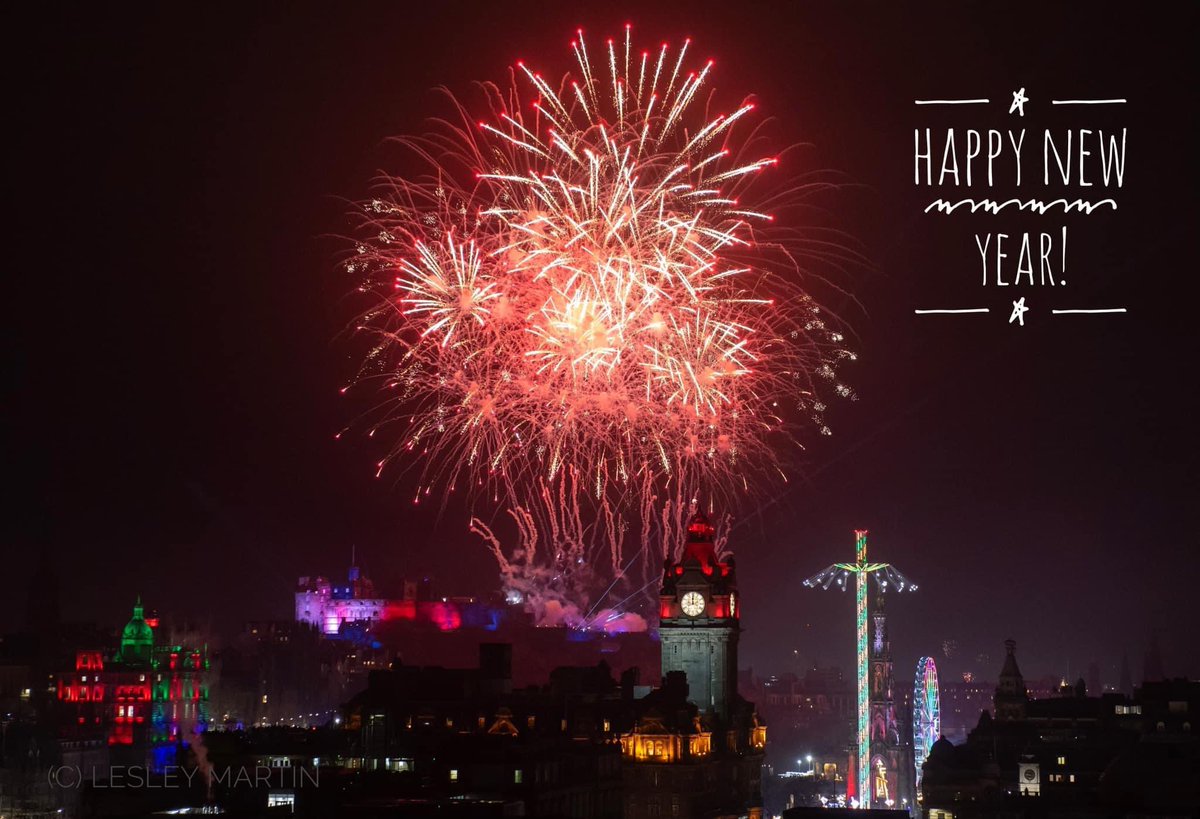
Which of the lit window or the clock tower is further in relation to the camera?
the clock tower

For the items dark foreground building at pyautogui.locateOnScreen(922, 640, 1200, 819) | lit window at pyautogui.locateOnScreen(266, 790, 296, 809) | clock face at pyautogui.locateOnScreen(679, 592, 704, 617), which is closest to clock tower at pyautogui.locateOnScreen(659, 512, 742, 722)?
clock face at pyautogui.locateOnScreen(679, 592, 704, 617)

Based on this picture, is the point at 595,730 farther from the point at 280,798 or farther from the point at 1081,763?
the point at 1081,763

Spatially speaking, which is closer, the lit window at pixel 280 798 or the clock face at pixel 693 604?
the lit window at pixel 280 798

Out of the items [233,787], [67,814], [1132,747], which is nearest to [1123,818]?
[1132,747]

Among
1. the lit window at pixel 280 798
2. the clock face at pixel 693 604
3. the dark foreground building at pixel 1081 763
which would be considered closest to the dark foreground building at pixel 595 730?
the clock face at pixel 693 604

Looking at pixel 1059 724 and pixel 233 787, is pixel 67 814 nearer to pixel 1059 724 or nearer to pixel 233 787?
pixel 233 787

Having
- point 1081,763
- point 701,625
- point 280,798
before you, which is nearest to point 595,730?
point 701,625

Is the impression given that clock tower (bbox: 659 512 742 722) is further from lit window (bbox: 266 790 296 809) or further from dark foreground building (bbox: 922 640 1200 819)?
lit window (bbox: 266 790 296 809)

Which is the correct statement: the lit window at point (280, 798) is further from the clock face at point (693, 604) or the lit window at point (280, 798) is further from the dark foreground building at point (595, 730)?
the clock face at point (693, 604)
